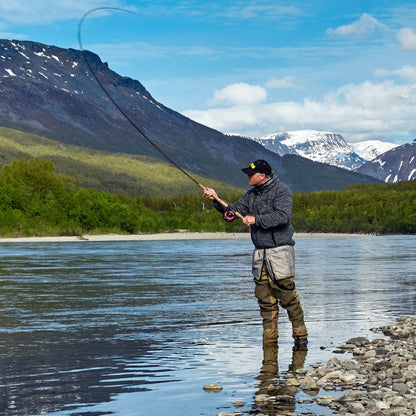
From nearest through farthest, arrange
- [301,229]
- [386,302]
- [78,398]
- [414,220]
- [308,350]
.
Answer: [78,398]
[308,350]
[386,302]
[414,220]
[301,229]

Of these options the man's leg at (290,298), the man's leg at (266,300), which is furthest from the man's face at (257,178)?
the man's leg at (290,298)

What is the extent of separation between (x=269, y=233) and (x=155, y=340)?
3.39 meters

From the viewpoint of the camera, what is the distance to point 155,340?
1374 centimetres

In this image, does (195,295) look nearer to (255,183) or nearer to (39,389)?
(255,183)

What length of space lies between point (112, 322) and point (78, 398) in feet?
24.0

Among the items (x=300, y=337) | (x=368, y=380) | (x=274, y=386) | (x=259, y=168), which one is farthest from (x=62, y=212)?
(x=368, y=380)

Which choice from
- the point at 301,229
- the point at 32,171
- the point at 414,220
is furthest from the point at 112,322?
the point at 301,229

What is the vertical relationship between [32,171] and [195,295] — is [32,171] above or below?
above

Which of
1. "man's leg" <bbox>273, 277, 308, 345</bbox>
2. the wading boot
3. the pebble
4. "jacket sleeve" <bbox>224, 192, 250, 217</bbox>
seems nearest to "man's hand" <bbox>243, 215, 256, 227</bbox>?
"jacket sleeve" <bbox>224, 192, 250, 217</bbox>

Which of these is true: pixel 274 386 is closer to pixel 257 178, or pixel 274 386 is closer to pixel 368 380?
pixel 368 380

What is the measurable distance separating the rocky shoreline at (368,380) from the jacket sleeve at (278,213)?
2.05 metres

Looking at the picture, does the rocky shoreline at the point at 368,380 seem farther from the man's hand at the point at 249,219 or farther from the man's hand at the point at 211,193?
the man's hand at the point at 211,193

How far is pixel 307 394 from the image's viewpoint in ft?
30.6

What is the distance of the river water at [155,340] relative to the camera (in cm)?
916
